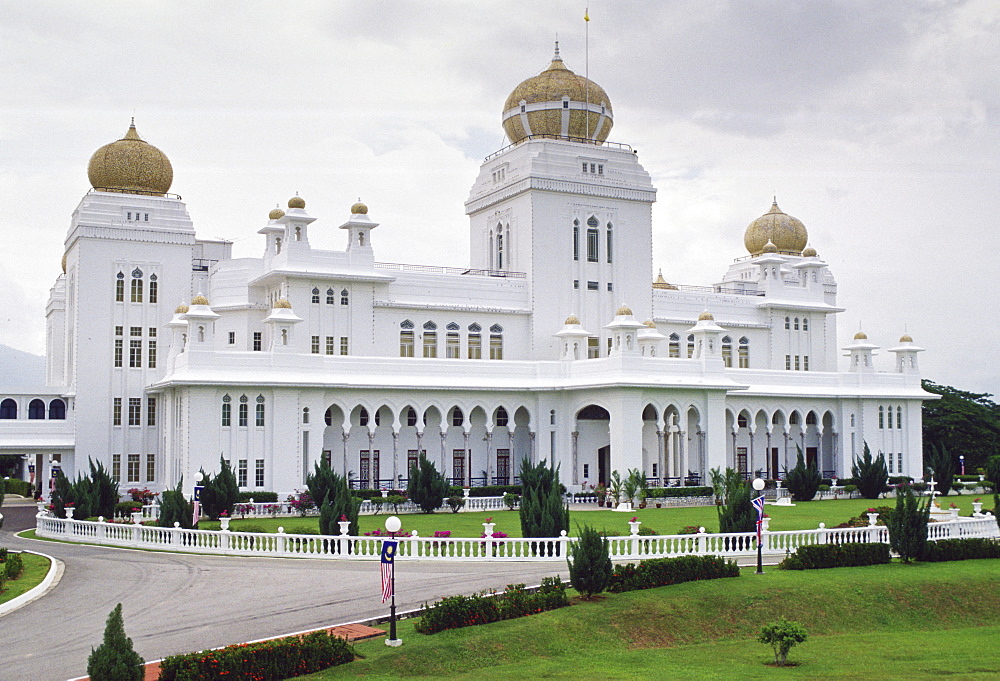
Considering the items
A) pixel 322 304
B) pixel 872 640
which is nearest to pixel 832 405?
pixel 322 304

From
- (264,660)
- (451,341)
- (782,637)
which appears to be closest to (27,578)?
(264,660)

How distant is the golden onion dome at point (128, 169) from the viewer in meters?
50.3

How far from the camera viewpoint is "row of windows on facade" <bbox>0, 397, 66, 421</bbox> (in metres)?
49.0

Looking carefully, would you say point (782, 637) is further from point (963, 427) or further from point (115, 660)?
point (963, 427)

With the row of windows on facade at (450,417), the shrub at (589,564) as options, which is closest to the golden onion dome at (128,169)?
the row of windows on facade at (450,417)

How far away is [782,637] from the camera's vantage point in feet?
63.3

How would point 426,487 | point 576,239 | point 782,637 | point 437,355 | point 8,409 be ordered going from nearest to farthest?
point 782,637, point 426,487, point 8,409, point 437,355, point 576,239

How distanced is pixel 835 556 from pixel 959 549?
14.5 ft

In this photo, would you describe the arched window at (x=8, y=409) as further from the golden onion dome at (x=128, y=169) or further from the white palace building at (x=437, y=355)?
the golden onion dome at (x=128, y=169)

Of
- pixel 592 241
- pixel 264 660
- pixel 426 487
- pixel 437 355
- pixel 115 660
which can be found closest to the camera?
pixel 115 660

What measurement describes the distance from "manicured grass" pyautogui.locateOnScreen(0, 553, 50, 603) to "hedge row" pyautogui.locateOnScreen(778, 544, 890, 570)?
17.2m

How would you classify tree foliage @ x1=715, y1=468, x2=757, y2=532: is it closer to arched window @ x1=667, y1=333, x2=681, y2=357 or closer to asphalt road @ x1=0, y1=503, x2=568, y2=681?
asphalt road @ x1=0, y1=503, x2=568, y2=681

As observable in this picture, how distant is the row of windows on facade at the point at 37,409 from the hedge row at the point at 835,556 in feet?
114

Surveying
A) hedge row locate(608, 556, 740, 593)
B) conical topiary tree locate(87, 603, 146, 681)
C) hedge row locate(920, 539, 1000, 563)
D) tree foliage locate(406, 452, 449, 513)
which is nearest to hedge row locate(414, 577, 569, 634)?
hedge row locate(608, 556, 740, 593)
